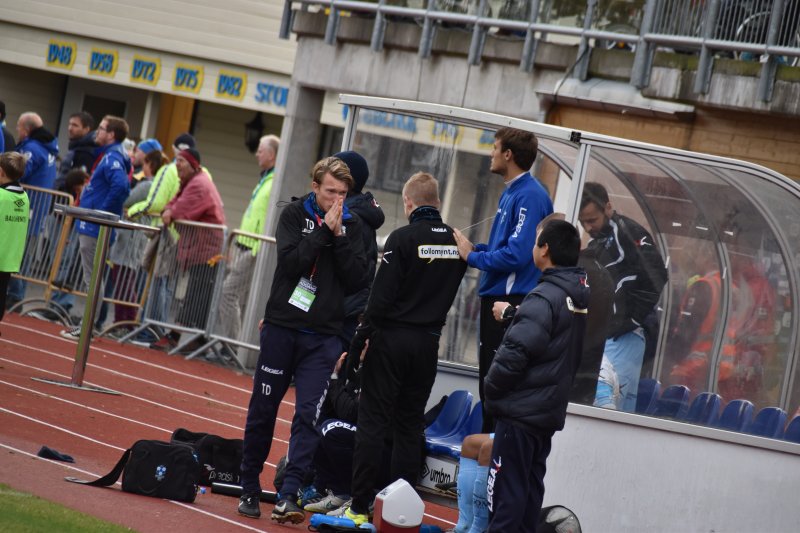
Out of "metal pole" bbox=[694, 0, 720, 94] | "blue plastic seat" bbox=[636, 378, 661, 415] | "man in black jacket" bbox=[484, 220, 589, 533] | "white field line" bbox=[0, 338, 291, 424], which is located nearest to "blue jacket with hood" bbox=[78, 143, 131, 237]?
"white field line" bbox=[0, 338, 291, 424]

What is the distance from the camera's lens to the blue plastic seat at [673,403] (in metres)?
8.78

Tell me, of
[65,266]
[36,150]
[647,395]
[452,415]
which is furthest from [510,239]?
[36,150]

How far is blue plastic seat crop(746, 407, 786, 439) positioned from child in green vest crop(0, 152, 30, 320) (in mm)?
7036

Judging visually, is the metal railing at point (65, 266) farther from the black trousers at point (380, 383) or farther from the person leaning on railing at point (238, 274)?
the black trousers at point (380, 383)

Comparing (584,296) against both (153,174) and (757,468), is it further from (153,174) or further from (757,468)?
(153,174)

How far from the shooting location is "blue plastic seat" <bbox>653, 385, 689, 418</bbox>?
8.78m

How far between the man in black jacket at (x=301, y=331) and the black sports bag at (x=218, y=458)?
0.64m

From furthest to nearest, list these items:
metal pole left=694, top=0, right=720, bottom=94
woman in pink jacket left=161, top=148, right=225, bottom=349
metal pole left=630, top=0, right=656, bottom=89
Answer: woman in pink jacket left=161, top=148, right=225, bottom=349, metal pole left=630, top=0, right=656, bottom=89, metal pole left=694, top=0, right=720, bottom=94

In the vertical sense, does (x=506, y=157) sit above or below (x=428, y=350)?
above

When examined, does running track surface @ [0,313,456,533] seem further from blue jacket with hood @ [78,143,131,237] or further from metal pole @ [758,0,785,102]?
metal pole @ [758,0,785,102]

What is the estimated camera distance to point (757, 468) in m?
8.76

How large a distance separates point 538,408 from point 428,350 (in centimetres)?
113

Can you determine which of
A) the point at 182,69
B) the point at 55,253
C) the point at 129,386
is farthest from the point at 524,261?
the point at 182,69

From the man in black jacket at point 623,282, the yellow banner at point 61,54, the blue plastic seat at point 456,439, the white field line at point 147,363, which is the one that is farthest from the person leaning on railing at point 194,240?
the yellow banner at point 61,54
